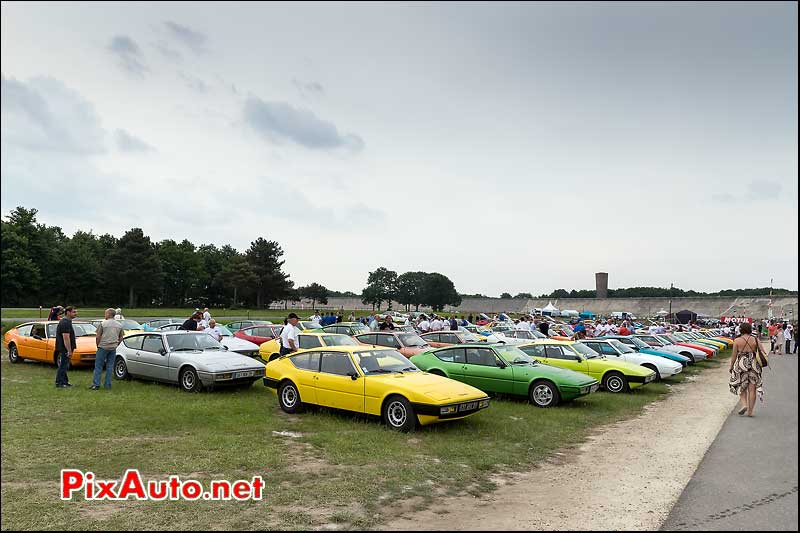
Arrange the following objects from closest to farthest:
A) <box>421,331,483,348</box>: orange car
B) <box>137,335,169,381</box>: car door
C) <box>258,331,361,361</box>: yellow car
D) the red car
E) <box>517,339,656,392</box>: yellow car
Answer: <box>137,335,169,381</box>: car door → <box>258,331,361,361</box>: yellow car → <box>517,339,656,392</box>: yellow car → <box>421,331,483,348</box>: orange car → the red car

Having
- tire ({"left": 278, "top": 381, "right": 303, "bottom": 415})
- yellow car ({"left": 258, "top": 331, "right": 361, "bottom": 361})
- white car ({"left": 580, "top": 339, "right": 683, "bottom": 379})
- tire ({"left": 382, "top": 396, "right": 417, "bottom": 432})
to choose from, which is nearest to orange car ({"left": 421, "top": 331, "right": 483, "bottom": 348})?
yellow car ({"left": 258, "top": 331, "right": 361, "bottom": 361})

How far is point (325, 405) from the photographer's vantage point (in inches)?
391

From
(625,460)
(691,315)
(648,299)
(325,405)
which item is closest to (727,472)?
(625,460)

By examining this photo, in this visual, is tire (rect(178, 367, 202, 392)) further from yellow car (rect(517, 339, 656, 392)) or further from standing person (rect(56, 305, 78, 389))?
yellow car (rect(517, 339, 656, 392))

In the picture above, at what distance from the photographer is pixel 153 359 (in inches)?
508

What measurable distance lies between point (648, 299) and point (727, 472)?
10436 centimetres

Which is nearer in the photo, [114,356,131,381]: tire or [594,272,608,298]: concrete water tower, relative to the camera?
[114,356,131,381]: tire

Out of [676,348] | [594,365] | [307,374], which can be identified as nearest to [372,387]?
[307,374]

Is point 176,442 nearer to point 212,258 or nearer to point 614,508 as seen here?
point 614,508

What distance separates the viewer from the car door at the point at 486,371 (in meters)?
12.4

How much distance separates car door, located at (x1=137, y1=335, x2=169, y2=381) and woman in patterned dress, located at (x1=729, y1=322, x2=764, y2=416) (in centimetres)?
1211

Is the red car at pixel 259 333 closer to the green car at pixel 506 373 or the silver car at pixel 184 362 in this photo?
the silver car at pixel 184 362

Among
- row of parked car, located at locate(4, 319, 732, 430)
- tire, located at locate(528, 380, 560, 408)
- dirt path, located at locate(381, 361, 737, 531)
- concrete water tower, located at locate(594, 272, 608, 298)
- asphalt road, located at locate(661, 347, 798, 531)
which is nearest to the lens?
asphalt road, located at locate(661, 347, 798, 531)

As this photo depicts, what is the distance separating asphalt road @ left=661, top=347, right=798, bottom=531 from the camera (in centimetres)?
380
